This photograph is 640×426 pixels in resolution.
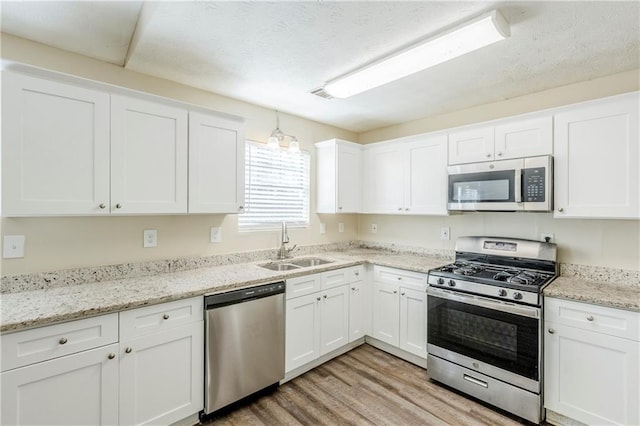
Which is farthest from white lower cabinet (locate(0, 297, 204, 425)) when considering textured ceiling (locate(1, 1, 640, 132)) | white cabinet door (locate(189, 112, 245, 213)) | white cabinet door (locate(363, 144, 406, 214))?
white cabinet door (locate(363, 144, 406, 214))

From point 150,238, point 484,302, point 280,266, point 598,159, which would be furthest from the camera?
point 280,266

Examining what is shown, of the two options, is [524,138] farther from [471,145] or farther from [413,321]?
[413,321]

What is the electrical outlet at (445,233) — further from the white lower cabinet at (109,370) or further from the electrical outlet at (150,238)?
the electrical outlet at (150,238)

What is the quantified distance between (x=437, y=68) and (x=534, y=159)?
1.02 meters

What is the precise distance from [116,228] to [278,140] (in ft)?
5.11

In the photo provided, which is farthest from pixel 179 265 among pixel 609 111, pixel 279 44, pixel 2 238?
pixel 609 111

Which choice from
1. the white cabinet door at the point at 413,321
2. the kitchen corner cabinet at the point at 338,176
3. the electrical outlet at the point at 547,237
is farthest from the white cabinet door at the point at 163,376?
the electrical outlet at the point at 547,237

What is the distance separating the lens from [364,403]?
2287 mm

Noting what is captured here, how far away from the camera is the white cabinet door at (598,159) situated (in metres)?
2.01

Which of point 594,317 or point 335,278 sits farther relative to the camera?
point 335,278

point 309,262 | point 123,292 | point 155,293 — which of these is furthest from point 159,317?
point 309,262

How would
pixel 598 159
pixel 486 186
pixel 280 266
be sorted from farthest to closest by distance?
pixel 280 266
pixel 486 186
pixel 598 159

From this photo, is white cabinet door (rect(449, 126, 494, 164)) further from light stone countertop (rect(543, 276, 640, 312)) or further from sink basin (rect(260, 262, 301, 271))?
sink basin (rect(260, 262, 301, 271))

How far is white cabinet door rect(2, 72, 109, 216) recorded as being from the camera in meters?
1.62
